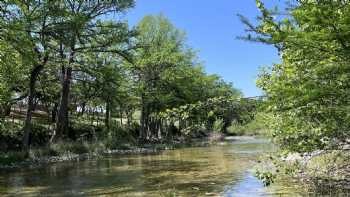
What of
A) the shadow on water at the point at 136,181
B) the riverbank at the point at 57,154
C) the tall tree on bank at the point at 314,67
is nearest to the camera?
the tall tree on bank at the point at 314,67

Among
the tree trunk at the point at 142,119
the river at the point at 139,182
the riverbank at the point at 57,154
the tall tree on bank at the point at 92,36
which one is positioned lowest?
the river at the point at 139,182

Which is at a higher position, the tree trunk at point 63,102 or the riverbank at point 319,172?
the tree trunk at point 63,102

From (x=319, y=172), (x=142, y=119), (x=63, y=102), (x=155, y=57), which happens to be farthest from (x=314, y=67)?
(x=142, y=119)

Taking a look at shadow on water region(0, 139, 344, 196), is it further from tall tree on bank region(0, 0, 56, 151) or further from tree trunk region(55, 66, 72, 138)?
tree trunk region(55, 66, 72, 138)

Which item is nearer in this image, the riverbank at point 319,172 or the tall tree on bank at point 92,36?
the riverbank at point 319,172

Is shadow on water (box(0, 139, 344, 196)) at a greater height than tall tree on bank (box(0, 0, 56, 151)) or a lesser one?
lesser

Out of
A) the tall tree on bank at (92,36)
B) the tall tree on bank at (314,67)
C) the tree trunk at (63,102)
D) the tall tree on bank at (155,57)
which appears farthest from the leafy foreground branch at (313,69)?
the tall tree on bank at (155,57)

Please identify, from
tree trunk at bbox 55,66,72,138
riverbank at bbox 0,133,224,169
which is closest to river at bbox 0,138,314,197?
riverbank at bbox 0,133,224,169

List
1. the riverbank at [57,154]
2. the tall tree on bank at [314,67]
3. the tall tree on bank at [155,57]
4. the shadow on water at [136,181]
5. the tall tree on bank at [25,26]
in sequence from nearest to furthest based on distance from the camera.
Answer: the tall tree on bank at [314,67] → the shadow on water at [136,181] → the tall tree on bank at [25,26] → the riverbank at [57,154] → the tall tree on bank at [155,57]

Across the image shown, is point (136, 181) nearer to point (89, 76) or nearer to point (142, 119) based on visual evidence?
point (89, 76)

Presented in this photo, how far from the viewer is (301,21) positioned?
6.26 m

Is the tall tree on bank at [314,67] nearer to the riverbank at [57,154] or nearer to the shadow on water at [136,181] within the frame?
the shadow on water at [136,181]

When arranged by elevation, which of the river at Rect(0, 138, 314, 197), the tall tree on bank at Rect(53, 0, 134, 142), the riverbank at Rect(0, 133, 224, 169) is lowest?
the river at Rect(0, 138, 314, 197)

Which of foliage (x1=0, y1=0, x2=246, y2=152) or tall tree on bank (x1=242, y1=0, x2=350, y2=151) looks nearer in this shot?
tall tree on bank (x1=242, y1=0, x2=350, y2=151)
